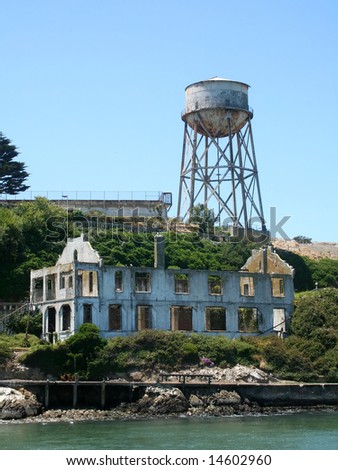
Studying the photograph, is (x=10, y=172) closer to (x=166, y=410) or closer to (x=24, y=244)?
(x=24, y=244)

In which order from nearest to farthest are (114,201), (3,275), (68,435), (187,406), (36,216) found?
(68,435), (187,406), (3,275), (36,216), (114,201)

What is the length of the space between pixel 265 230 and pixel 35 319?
29.6 meters

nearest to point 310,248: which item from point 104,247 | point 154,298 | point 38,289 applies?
point 104,247

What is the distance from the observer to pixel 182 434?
1523 inches

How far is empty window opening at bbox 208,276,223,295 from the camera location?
58.3 m

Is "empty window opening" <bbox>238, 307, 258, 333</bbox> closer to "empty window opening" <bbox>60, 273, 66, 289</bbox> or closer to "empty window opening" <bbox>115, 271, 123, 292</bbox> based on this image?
"empty window opening" <bbox>115, 271, 123, 292</bbox>

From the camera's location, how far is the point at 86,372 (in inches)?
1959

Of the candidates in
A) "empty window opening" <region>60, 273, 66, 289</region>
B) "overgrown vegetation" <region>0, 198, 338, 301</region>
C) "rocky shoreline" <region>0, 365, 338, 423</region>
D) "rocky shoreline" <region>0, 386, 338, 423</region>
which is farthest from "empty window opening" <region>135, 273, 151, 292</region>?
"rocky shoreline" <region>0, 386, 338, 423</region>

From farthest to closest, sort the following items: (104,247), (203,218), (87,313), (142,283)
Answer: (203,218) < (104,247) < (142,283) < (87,313)

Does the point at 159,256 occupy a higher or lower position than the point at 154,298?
higher

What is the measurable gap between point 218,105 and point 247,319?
77.1 feet
